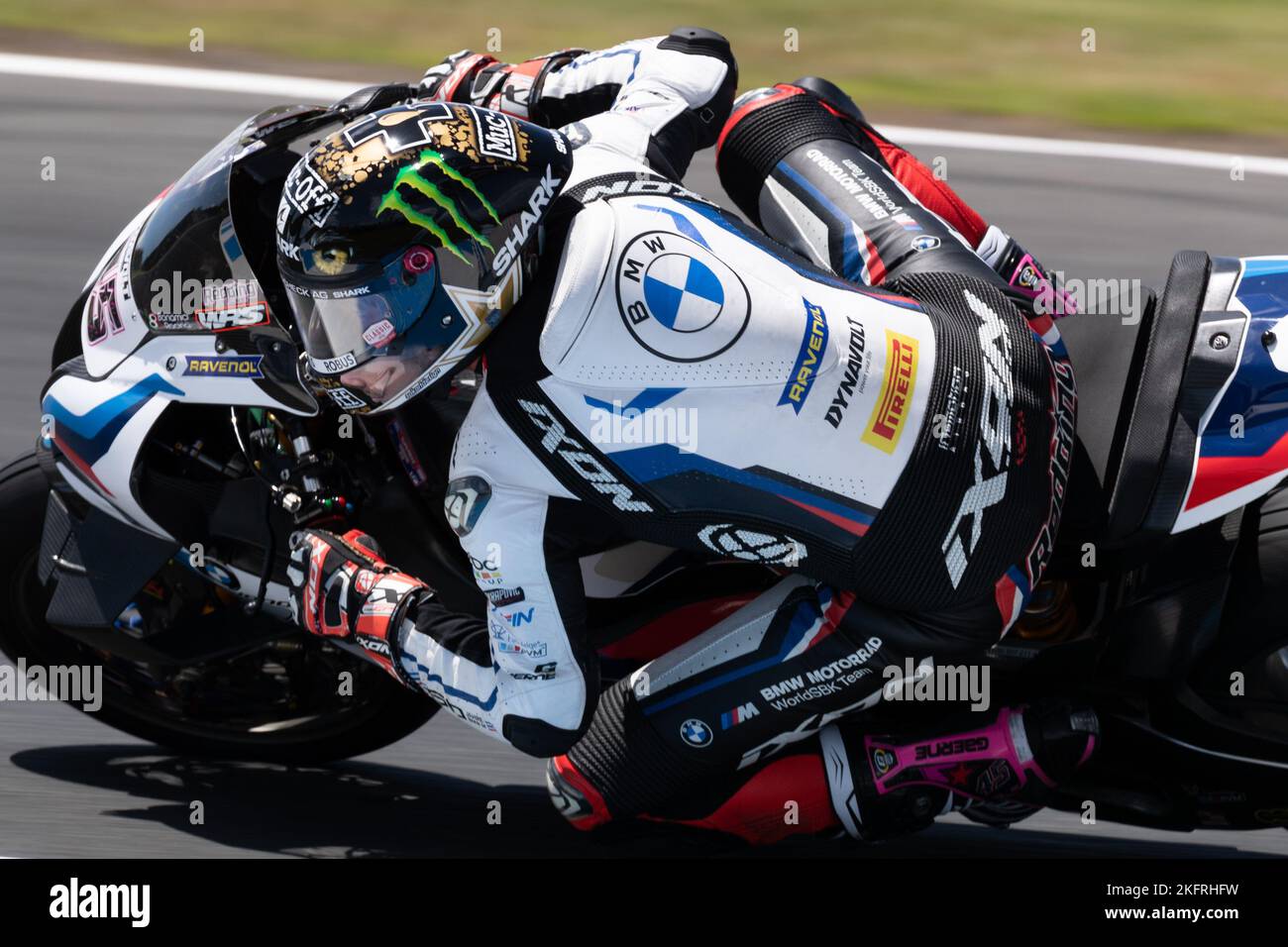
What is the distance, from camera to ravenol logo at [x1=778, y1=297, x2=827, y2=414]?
2.81 meters

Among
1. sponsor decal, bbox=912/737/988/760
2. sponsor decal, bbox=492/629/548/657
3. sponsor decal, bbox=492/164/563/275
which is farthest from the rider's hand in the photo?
sponsor decal, bbox=912/737/988/760

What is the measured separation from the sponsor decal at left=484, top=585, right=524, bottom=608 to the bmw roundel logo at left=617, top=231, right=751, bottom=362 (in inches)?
19.4

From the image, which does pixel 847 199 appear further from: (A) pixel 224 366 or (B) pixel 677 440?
(A) pixel 224 366

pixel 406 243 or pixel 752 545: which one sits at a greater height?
pixel 406 243

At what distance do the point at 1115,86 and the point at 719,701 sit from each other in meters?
5.69

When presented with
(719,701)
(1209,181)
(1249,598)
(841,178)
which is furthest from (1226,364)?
(1209,181)

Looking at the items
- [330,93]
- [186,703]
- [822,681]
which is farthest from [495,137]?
[330,93]

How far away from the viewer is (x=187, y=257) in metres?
3.21

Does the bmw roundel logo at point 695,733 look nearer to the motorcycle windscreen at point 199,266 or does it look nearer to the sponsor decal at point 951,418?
the sponsor decal at point 951,418

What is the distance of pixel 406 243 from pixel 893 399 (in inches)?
34.7

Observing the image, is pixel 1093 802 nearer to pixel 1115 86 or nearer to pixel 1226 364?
pixel 1226 364

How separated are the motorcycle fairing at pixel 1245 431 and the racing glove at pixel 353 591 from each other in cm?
149

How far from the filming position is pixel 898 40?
831 centimetres

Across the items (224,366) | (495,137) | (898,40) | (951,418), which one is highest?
(898,40)
